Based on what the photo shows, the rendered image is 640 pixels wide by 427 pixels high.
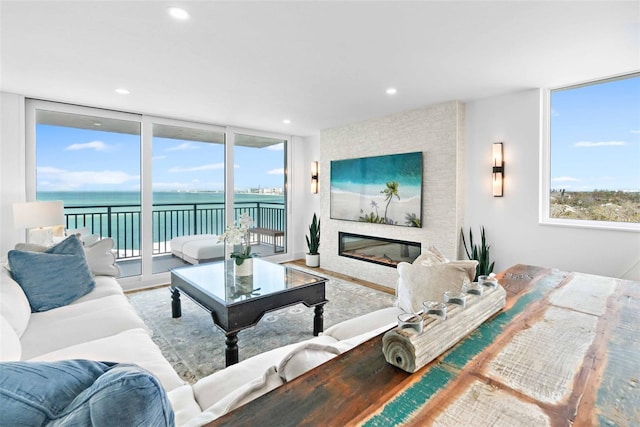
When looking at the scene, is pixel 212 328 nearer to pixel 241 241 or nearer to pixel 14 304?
pixel 241 241

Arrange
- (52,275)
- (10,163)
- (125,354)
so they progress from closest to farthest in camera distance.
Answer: (125,354) < (52,275) < (10,163)

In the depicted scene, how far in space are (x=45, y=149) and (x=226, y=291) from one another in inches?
129

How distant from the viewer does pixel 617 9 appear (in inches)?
73.5

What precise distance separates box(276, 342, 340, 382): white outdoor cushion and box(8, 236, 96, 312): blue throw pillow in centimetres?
217

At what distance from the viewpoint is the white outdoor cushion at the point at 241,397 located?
0.91 meters

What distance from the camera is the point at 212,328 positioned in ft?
9.86

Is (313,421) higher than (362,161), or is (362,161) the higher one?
(362,161)

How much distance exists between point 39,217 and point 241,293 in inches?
94.1

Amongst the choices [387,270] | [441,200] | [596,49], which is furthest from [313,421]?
[387,270]

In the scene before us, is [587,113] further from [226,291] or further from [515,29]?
[226,291]

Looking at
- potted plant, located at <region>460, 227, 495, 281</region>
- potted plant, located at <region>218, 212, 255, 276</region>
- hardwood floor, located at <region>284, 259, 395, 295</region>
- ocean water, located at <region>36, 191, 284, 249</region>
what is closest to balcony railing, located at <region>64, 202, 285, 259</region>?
ocean water, located at <region>36, 191, 284, 249</region>

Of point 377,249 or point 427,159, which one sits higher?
point 427,159

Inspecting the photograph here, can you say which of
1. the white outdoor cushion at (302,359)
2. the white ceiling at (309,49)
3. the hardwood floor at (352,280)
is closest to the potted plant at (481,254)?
the hardwood floor at (352,280)

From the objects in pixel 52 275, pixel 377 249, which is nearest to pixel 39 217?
pixel 52 275
